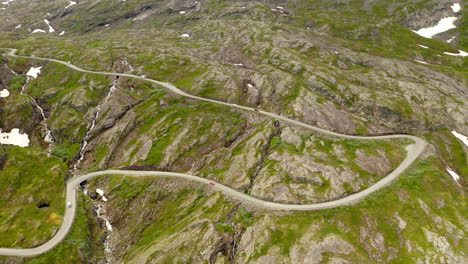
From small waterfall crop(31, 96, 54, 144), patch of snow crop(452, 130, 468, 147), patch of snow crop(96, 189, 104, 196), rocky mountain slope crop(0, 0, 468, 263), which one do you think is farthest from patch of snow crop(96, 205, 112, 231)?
patch of snow crop(452, 130, 468, 147)

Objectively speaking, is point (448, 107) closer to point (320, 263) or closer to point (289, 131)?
point (289, 131)

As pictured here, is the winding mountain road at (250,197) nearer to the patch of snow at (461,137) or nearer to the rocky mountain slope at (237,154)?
the rocky mountain slope at (237,154)

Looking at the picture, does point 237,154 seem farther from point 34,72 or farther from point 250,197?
point 34,72

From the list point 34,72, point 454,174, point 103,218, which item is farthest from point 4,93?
point 454,174

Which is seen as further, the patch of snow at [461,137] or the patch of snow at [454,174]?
the patch of snow at [461,137]

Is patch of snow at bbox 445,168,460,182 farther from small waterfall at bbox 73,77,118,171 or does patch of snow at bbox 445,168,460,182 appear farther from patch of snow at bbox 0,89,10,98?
patch of snow at bbox 0,89,10,98

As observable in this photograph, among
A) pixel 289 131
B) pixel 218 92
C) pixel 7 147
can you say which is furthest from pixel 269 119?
pixel 7 147

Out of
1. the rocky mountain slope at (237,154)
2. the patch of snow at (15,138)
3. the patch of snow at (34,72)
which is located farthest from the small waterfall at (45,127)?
the patch of snow at (34,72)
